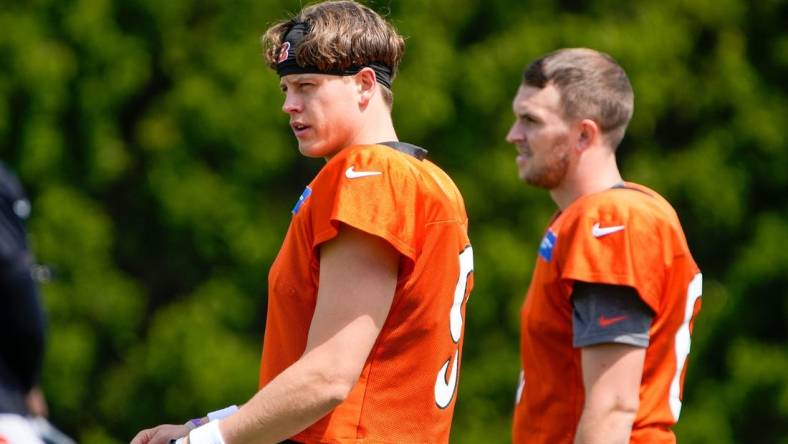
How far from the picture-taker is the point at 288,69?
9.93 feet

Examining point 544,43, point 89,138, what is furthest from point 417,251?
point 89,138

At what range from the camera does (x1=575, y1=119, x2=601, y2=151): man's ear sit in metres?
3.64

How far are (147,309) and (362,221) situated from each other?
546 cm

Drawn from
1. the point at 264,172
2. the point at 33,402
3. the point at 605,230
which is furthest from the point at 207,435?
the point at 264,172

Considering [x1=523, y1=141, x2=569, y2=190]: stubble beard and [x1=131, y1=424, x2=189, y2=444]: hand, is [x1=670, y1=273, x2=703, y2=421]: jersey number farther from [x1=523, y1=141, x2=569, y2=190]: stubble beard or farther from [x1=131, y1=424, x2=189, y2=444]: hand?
[x1=131, y1=424, x2=189, y2=444]: hand

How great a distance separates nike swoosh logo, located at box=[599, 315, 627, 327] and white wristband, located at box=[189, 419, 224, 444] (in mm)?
1035

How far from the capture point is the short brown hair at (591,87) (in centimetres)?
367

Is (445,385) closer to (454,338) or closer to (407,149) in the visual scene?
(454,338)

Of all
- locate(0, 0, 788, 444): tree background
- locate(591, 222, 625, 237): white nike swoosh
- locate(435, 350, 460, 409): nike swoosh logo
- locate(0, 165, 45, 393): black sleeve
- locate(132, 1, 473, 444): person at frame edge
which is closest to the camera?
locate(0, 165, 45, 393): black sleeve

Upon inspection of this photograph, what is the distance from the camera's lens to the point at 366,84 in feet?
9.89

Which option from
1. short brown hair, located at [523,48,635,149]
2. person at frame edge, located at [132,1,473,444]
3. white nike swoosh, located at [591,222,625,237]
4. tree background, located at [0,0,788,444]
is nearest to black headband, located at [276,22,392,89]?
person at frame edge, located at [132,1,473,444]

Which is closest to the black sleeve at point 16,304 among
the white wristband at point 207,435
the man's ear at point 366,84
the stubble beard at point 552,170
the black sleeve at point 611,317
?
the white wristband at point 207,435

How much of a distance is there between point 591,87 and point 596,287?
75 centimetres

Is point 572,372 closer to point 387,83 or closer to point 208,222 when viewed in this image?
point 387,83
